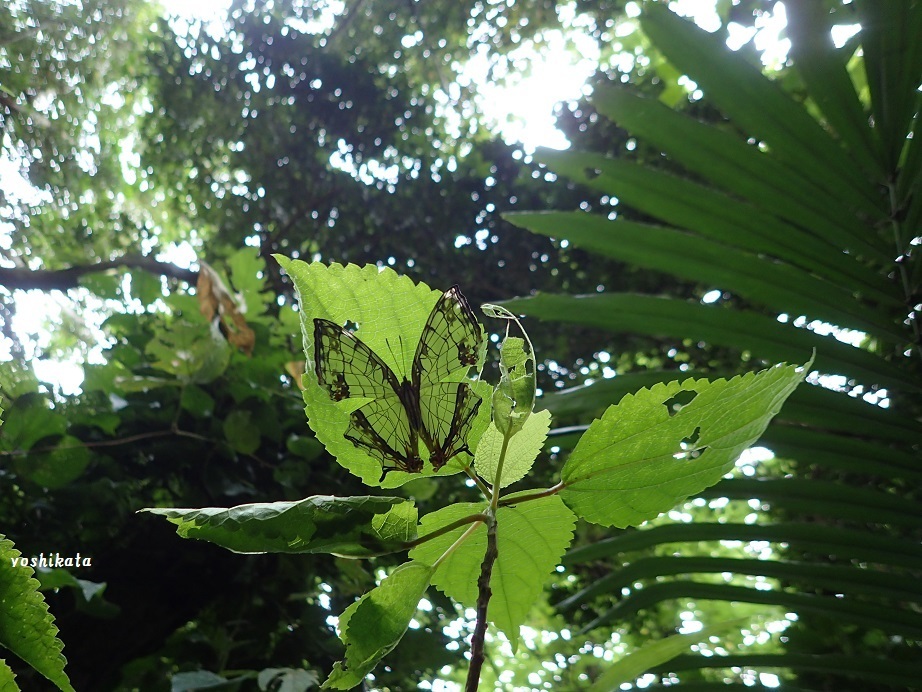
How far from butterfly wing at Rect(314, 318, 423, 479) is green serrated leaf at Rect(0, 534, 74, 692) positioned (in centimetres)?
11

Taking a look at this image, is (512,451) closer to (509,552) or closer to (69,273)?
(509,552)

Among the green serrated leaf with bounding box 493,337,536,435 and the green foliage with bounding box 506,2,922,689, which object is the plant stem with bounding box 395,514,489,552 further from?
the green foliage with bounding box 506,2,922,689

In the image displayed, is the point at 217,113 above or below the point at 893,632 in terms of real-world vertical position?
above

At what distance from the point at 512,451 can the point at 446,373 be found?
36 mm

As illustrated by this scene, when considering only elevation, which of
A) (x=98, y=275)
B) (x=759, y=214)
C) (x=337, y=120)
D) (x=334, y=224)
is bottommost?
(x=759, y=214)

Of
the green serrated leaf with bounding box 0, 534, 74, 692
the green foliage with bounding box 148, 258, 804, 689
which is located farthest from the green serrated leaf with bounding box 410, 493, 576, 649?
the green serrated leaf with bounding box 0, 534, 74, 692

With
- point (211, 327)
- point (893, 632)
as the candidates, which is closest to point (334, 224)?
point (211, 327)

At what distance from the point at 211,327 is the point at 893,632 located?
73 centimetres

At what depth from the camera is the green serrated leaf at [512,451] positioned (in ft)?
0.77

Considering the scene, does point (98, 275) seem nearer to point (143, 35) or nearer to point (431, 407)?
point (431, 407)

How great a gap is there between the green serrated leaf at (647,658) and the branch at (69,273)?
85 cm

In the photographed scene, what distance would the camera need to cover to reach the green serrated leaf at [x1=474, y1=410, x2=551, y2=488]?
0.24m

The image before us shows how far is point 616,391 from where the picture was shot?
52cm

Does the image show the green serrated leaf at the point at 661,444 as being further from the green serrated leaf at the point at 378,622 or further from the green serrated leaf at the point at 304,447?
the green serrated leaf at the point at 304,447
